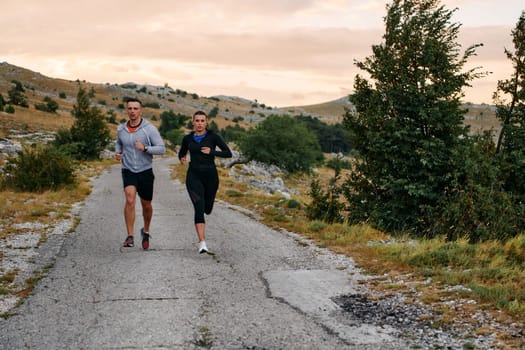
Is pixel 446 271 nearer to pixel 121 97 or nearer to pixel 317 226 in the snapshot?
pixel 317 226

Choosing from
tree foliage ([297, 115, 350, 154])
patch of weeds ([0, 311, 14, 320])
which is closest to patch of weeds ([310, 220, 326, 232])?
patch of weeds ([0, 311, 14, 320])

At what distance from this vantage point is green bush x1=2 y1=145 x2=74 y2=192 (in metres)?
16.3

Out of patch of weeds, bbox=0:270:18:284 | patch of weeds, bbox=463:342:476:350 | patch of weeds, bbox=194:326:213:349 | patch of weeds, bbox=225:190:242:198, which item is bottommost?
patch of weeds, bbox=225:190:242:198

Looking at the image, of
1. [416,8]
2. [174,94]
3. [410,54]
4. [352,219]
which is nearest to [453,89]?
[410,54]

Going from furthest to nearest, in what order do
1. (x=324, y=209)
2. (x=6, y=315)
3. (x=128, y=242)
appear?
1. (x=324, y=209)
2. (x=128, y=242)
3. (x=6, y=315)

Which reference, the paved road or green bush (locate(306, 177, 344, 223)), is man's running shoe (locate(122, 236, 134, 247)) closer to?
the paved road

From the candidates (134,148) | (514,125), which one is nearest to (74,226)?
(134,148)

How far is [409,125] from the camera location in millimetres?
12344

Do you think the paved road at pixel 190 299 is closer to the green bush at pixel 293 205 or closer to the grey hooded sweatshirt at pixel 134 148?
the grey hooded sweatshirt at pixel 134 148

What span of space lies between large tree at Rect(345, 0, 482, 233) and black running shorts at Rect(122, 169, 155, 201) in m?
6.12

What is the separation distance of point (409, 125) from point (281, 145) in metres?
31.4

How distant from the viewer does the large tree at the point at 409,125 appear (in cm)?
1203

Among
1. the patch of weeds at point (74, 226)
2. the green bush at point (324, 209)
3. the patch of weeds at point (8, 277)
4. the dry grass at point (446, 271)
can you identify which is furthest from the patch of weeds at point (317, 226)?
the patch of weeds at point (8, 277)

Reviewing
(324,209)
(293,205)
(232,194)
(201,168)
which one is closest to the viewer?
(201,168)
